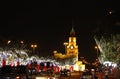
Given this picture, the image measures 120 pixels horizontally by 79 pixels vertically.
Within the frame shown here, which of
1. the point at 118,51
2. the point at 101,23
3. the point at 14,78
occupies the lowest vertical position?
the point at 14,78

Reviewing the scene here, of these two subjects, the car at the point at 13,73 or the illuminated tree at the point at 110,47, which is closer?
the car at the point at 13,73

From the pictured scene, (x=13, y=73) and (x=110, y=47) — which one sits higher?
(x=110, y=47)

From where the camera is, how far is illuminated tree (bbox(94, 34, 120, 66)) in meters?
59.2

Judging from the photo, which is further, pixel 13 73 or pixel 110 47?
pixel 110 47

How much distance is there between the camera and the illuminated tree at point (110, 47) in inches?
2331

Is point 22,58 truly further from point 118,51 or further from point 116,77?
point 116,77

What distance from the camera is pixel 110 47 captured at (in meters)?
61.9

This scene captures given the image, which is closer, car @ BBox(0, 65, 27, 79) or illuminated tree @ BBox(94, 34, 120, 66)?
car @ BBox(0, 65, 27, 79)

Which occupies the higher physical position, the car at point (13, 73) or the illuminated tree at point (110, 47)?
the illuminated tree at point (110, 47)

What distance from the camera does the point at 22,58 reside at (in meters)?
81.4

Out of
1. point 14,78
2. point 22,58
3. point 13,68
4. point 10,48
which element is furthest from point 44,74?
point 22,58

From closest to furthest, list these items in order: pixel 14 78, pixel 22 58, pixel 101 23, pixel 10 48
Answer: pixel 14 78 < pixel 101 23 < pixel 10 48 < pixel 22 58

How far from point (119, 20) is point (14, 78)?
2283 cm

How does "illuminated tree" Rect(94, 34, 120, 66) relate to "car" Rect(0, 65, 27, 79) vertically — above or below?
above
